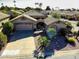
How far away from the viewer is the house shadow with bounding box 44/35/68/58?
→ 29734mm

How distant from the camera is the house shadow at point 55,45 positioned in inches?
1171

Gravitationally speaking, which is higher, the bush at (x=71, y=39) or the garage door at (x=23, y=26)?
the bush at (x=71, y=39)

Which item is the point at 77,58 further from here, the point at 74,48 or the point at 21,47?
the point at 21,47

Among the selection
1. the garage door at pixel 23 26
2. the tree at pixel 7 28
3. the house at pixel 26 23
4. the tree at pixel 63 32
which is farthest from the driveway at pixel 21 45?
the tree at pixel 63 32

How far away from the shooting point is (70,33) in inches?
1513

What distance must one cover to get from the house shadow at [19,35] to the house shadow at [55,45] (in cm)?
676

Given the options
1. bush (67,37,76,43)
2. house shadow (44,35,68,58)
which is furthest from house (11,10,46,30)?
bush (67,37,76,43)

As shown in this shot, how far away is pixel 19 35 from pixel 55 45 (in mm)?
10373

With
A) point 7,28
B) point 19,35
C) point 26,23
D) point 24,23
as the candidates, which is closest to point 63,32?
point 19,35

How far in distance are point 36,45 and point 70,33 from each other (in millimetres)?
7944

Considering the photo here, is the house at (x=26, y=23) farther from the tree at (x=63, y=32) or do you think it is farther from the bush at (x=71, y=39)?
the bush at (x=71, y=39)

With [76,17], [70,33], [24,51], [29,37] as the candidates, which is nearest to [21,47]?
[24,51]

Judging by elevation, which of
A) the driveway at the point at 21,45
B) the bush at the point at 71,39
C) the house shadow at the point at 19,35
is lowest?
the house shadow at the point at 19,35

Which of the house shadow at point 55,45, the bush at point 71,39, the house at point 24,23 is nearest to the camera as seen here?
the house shadow at point 55,45
